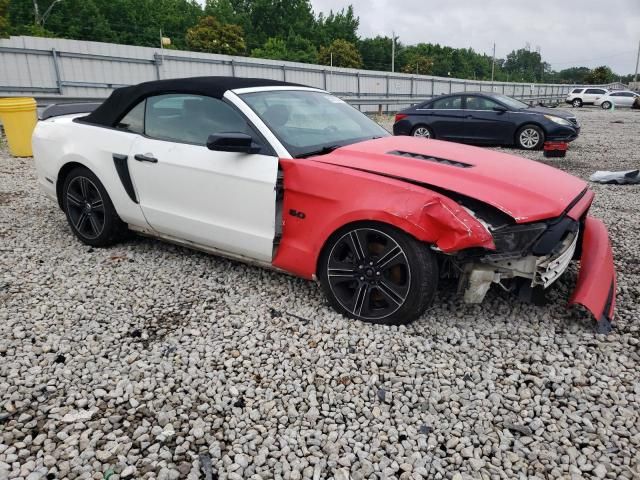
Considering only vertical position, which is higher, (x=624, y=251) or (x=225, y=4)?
(x=225, y=4)

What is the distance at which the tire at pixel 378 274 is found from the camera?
2.90 m

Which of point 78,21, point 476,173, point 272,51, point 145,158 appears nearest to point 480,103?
point 476,173

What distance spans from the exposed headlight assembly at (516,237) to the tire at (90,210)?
323 cm

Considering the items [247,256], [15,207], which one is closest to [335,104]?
[247,256]

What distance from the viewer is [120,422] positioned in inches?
92.2

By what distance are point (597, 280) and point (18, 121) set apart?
33.0 feet

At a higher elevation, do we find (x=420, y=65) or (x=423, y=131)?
(x=420, y=65)

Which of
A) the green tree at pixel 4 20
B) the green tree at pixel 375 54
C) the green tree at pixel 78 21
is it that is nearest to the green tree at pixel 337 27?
the green tree at pixel 375 54

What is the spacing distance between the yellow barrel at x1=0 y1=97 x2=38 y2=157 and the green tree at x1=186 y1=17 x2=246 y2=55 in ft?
150

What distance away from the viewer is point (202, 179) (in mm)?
3568

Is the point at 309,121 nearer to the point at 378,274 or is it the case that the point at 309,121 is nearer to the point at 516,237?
the point at 378,274

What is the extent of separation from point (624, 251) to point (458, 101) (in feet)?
26.7

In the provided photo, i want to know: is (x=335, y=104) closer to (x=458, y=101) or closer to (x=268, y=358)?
(x=268, y=358)

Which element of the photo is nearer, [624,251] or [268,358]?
[268,358]
